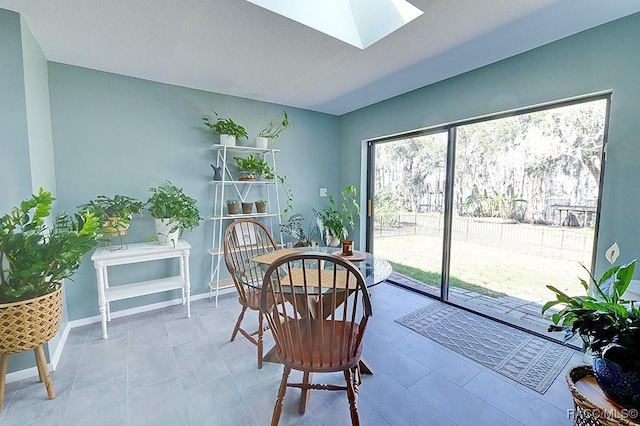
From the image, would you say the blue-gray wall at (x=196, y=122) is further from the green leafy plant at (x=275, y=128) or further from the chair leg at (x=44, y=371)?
the chair leg at (x=44, y=371)

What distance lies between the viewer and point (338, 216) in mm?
3975

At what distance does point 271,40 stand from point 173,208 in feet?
5.70

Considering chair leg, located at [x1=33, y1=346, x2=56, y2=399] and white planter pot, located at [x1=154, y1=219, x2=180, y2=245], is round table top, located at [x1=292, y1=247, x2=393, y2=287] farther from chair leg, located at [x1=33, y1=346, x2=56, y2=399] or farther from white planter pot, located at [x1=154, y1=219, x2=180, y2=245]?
chair leg, located at [x1=33, y1=346, x2=56, y2=399]

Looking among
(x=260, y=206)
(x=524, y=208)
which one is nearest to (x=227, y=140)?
(x=260, y=206)

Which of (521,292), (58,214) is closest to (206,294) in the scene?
(58,214)

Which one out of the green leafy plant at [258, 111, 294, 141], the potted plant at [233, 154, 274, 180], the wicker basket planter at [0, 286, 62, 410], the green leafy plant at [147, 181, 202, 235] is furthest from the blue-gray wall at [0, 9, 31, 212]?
the green leafy plant at [258, 111, 294, 141]

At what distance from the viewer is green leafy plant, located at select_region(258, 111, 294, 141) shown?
350 cm

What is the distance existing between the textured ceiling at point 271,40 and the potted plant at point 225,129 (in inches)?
14.7

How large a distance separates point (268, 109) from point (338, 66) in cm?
131

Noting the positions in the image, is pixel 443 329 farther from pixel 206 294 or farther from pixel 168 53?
pixel 168 53

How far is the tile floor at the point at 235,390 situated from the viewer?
5.08 feet

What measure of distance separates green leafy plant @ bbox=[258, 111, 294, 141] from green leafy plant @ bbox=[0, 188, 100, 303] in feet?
7.19

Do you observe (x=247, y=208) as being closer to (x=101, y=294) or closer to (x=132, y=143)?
(x=132, y=143)

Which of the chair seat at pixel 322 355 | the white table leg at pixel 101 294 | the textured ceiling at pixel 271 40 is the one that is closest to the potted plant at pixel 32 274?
the white table leg at pixel 101 294
